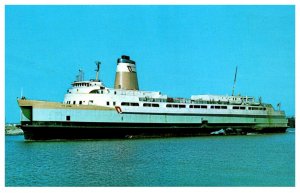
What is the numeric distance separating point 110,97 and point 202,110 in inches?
393

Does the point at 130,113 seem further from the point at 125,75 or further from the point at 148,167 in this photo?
the point at 148,167

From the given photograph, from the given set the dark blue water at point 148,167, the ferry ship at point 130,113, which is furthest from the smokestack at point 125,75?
the dark blue water at point 148,167

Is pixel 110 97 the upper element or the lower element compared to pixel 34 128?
upper

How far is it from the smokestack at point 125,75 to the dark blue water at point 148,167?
493 inches

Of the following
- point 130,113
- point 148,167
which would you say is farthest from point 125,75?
point 148,167

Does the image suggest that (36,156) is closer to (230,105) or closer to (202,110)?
(202,110)

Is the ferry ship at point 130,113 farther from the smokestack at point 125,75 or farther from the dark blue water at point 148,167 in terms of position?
the dark blue water at point 148,167

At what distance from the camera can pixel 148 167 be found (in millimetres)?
18312

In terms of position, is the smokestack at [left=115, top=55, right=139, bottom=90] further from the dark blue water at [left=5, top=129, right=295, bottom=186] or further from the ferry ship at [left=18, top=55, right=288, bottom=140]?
the dark blue water at [left=5, top=129, right=295, bottom=186]

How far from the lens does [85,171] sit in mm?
17281

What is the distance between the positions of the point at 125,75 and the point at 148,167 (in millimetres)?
19142

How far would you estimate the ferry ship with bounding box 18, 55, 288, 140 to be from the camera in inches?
1180

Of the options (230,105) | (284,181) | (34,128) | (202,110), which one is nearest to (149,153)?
(284,181)
